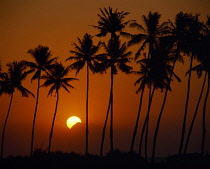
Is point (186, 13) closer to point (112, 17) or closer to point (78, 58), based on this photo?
point (112, 17)

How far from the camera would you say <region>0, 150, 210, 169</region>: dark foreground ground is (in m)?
40.0

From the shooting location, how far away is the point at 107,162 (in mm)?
43125

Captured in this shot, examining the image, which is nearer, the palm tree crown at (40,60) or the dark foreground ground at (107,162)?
the dark foreground ground at (107,162)

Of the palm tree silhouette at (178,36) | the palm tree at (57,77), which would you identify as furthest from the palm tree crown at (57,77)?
the palm tree silhouette at (178,36)

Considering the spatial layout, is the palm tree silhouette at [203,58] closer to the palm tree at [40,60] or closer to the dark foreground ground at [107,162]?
the dark foreground ground at [107,162]

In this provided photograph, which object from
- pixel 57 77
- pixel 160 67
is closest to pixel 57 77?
pixel 57 77

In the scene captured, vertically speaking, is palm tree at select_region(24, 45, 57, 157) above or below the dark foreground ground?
above

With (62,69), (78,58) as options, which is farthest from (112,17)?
(62,69)

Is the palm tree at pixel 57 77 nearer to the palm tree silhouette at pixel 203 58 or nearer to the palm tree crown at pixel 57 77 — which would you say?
the palm tree crown at pixel 57 77

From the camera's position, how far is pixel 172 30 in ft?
154

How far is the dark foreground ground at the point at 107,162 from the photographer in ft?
131

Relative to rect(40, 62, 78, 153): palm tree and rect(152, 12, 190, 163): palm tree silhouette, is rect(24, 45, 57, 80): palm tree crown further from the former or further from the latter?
rect(152, 12, 190, 163): palm tree silhouette

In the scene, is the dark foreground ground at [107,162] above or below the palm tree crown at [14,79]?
below

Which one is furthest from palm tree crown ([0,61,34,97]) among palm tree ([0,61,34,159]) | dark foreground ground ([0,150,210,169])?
dark foreground ground ([0,150,210,169])
